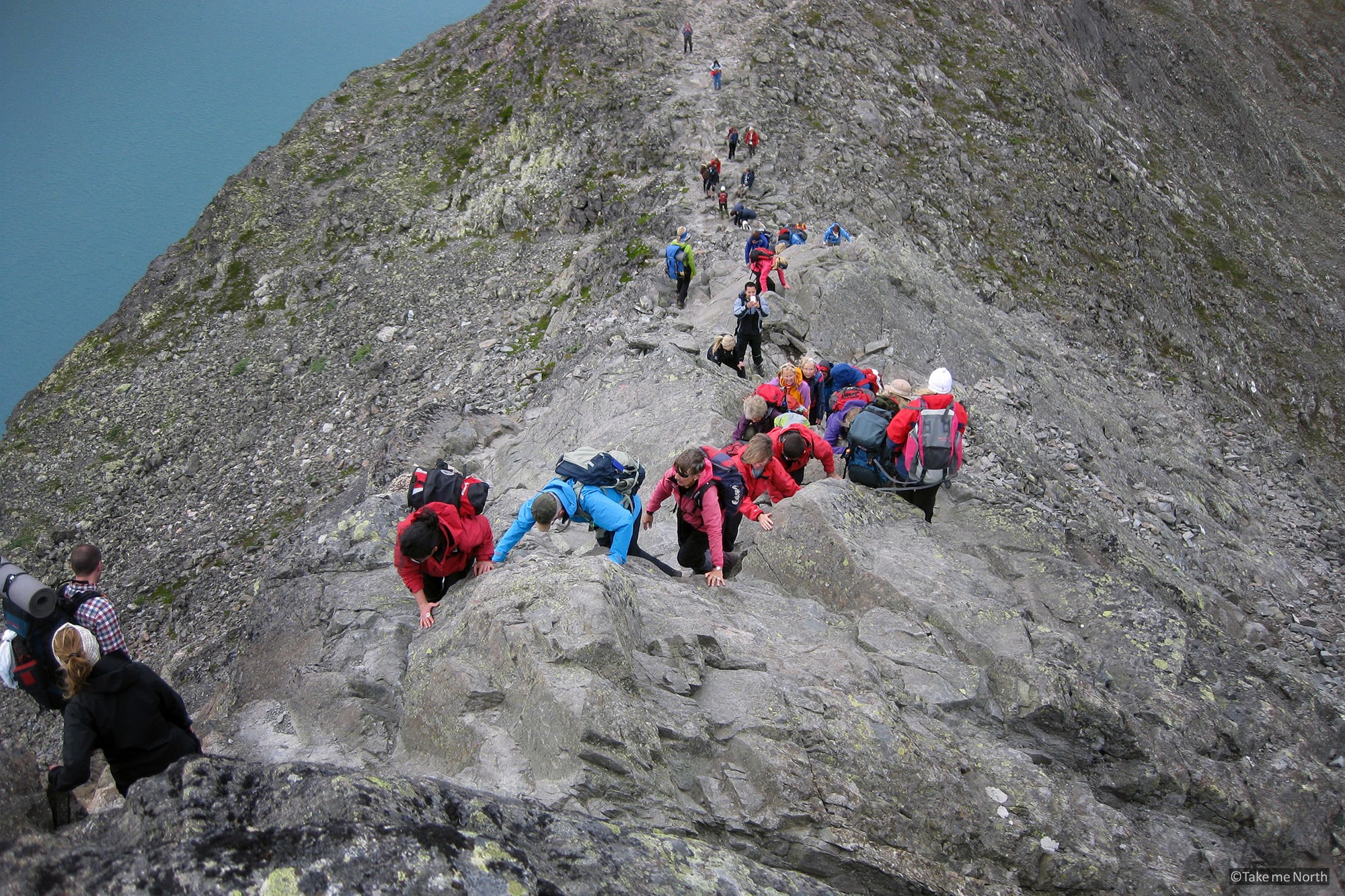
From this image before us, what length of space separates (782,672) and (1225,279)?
3965 cm

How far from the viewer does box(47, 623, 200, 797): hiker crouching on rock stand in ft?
17.8

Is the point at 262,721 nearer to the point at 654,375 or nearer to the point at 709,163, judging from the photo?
the point at 654,375

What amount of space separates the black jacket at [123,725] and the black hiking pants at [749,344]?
11.3m

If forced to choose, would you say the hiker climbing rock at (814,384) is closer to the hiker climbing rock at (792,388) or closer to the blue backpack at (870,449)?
the hiker climbing rock at (792,388)

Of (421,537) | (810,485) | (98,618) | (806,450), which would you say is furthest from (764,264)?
(98,618)

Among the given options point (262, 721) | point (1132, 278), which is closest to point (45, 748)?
point (262, 721)

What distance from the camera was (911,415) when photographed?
9852 millimetres

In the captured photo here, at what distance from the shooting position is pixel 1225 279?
36094 millimetres

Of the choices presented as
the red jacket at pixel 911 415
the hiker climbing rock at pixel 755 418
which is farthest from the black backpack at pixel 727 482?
the red jacket at pixel 911 415

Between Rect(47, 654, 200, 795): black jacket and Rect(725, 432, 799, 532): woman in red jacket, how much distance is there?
5.90 m

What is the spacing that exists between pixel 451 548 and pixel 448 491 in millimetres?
684

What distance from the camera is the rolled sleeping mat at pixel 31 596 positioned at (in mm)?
6746

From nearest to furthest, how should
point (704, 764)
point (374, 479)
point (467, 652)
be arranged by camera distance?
1. point (704, 764)
2. point (467, 652)
3. point (374, 479)

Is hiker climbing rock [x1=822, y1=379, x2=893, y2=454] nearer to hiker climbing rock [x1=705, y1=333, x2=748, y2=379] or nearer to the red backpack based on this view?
the red backpack
